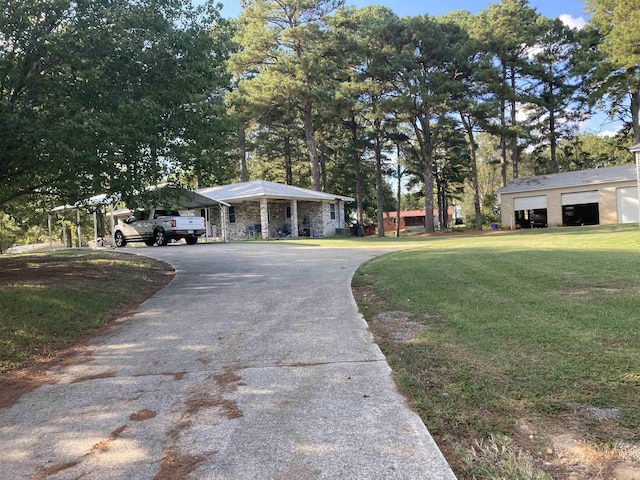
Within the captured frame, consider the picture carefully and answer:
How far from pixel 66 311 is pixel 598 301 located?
23.3ft

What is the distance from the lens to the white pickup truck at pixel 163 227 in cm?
1966

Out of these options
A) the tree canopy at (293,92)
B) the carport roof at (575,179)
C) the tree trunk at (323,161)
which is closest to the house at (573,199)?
the carport roof at (575,179)

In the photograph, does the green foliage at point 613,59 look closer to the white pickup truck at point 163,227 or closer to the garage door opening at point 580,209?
the garage door opening at point 580,209

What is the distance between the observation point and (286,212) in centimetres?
2941

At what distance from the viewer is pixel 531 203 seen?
31.6m

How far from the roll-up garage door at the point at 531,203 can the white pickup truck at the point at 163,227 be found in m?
22.5

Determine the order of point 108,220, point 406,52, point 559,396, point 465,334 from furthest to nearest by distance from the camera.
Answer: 1. point 108,220
2. point 406,52
3. point 465,334
4. point 559,396

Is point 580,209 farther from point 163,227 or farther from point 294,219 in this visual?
point 163,227

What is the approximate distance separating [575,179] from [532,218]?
3.63 metres

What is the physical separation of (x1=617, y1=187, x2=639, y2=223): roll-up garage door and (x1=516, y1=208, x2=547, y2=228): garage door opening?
432cm

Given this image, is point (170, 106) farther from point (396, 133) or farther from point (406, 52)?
point (396, 133)

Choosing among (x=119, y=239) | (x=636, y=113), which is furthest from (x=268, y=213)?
(x=636, y=113)

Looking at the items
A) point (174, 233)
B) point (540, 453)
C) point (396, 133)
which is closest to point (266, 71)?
point (396, 133)

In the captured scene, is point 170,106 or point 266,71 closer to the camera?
point 170,106
